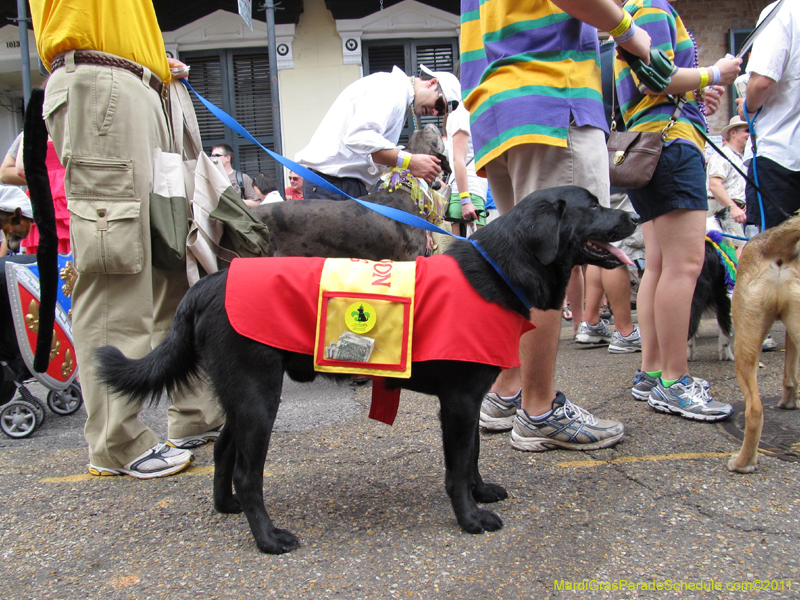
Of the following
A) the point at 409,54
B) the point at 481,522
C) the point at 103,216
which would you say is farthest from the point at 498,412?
the point at 409,54

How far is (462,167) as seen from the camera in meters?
4.53

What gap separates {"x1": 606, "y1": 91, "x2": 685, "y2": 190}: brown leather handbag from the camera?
2.89 metres

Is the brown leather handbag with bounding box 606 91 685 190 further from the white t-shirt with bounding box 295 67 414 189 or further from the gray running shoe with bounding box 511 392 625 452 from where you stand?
the white t-shirt with bounding box 295 67 414 189

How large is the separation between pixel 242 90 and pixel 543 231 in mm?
9774

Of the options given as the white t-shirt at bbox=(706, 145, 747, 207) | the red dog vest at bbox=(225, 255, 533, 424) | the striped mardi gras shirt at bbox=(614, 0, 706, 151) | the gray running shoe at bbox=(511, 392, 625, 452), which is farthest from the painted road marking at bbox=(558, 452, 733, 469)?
the white t-shirt at bbox=(706, 145, 747, 207)

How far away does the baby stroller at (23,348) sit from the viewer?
331cm

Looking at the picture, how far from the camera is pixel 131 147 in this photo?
2432 mm

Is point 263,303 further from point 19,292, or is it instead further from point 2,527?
point 19,292

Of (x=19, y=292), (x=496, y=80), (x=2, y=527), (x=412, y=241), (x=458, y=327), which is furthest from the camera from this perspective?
(x=412, y=241)

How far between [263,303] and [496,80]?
4.91ft

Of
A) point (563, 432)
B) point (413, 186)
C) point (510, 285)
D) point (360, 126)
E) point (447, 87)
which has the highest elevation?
point (447, 87)

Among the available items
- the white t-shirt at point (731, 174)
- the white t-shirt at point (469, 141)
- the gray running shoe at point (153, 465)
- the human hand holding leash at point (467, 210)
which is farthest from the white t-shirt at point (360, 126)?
the white t-shirt at point (731, 174)

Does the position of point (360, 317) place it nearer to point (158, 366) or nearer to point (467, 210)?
point (158, 366)

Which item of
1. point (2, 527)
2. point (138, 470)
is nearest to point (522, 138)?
point (138, 470)
